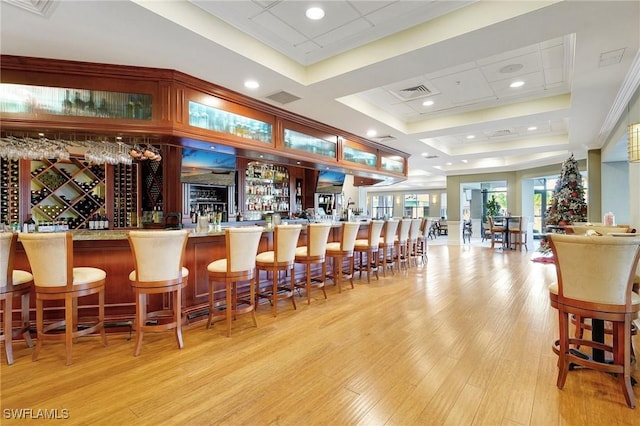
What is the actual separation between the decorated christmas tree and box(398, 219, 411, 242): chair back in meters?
3.84

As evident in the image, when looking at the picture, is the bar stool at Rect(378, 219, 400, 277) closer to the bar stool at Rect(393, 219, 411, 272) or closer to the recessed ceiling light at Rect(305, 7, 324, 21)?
the bar stool at Rect(393, 219, 411, 272)

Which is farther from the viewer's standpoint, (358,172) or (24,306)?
(358,172)

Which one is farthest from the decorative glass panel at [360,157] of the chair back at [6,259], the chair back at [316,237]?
the chair back at [6,259]

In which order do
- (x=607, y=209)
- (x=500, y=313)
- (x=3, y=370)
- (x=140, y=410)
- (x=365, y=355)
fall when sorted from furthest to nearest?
1. (x=607, y=209)
2. (x=500, y=313)
3. (x=365, y=355)
4. (x=3, y=370)
5. (x=140, y=410)

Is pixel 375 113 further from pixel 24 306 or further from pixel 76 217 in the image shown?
pixel 76 217

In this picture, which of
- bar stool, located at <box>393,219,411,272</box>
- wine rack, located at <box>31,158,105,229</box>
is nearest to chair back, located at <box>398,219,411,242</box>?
bar stool, located at <box>393,219,411,272</box>

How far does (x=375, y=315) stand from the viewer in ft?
12.1

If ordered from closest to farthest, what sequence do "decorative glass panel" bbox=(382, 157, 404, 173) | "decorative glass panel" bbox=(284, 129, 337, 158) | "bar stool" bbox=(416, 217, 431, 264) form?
"decorative glass panel" bbox=(284, 129, 337, 158), "bar stool" bbox=(416, 217, 431, 264), "decorative glass panel" bbox=(382, 157, 404, 173)

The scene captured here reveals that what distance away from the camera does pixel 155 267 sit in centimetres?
273

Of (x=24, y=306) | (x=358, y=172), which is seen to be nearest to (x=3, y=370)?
(x=24, y=306)

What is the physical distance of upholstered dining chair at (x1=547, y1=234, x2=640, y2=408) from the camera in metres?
2.02

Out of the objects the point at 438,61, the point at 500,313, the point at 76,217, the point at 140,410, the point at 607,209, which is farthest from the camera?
the point at 607,209

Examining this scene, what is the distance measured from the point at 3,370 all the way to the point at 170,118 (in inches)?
104

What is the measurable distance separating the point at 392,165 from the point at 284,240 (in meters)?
5.12
